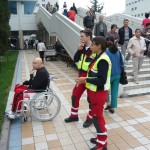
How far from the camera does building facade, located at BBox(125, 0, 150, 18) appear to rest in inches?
1839

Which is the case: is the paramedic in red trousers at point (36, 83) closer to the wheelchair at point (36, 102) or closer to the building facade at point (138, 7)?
the wheelchair at point (36, 102)

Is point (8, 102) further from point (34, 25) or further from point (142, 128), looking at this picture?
point (34, 25)

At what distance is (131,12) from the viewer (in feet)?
177

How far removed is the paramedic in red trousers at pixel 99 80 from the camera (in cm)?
346

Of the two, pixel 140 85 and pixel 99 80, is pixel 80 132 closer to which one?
pixel 99 80

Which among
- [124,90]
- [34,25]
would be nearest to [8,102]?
[124,90]

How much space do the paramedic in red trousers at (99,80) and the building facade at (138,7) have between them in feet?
149

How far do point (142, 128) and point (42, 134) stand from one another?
2028 mm

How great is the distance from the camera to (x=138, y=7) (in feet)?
163

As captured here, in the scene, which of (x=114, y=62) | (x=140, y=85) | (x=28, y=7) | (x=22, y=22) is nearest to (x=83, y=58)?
(x=114, y=62)

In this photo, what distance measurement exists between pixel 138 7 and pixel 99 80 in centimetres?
5017

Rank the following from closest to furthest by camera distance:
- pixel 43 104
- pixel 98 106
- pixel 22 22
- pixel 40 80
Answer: pixel 98 106 < pixel 40 80 < pixel 43 104 < pixel 22 22

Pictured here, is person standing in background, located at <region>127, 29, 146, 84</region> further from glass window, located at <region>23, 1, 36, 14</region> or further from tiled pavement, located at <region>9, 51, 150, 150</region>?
glass window, located at <region>23, 1, 36, 14</region>

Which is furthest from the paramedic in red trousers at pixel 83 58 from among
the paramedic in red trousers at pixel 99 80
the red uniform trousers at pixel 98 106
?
the red uniform trousers at pixel 98 106
